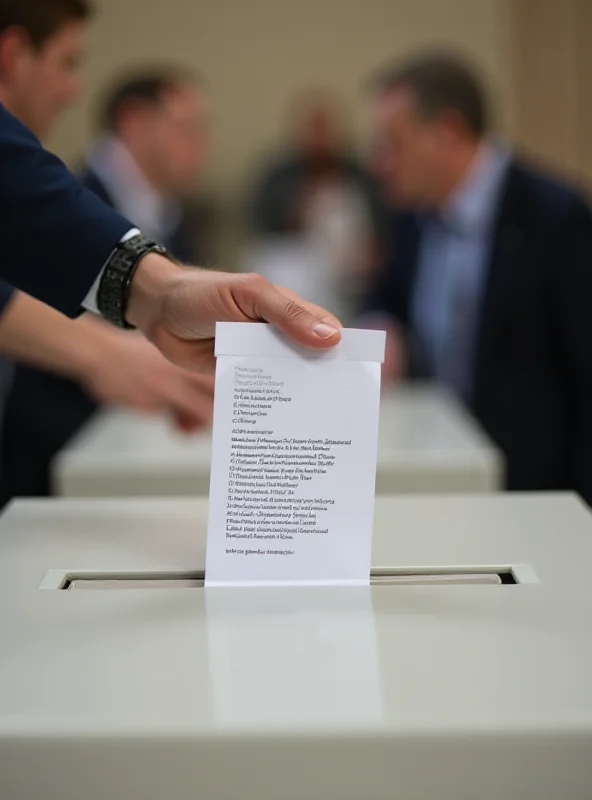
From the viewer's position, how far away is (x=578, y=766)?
680 millimetres

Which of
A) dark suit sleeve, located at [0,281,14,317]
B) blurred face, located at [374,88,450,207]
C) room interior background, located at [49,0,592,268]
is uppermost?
room interior background, located at [49,0,592,268]

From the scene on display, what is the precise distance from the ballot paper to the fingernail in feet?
0.06

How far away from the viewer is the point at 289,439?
0.93 m

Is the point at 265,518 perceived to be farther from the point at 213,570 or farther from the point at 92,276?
the point at 92,276

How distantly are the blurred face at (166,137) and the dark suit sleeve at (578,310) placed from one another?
1.71m

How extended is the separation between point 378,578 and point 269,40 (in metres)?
6.23

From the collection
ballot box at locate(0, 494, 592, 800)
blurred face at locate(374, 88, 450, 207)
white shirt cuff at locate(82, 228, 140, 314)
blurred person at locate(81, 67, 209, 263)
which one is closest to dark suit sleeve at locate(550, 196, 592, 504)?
blurred face at locate(374, 88, 450, 207)

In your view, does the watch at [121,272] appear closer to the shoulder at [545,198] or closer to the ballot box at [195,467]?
the ballot box at [195,467]

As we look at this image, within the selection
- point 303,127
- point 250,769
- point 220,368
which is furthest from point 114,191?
point 303,127

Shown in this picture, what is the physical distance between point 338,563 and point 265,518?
0.08 meters

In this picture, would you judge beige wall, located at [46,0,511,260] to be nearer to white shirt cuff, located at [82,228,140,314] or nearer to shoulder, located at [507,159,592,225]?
shoulder, located at [507,159,592,225]

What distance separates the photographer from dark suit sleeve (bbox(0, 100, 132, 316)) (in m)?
1.05

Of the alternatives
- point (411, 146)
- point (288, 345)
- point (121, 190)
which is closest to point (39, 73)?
point (288, 345)

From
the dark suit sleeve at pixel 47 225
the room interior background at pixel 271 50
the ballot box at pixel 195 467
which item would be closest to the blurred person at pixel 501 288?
the ballot box at pixel 195 467
